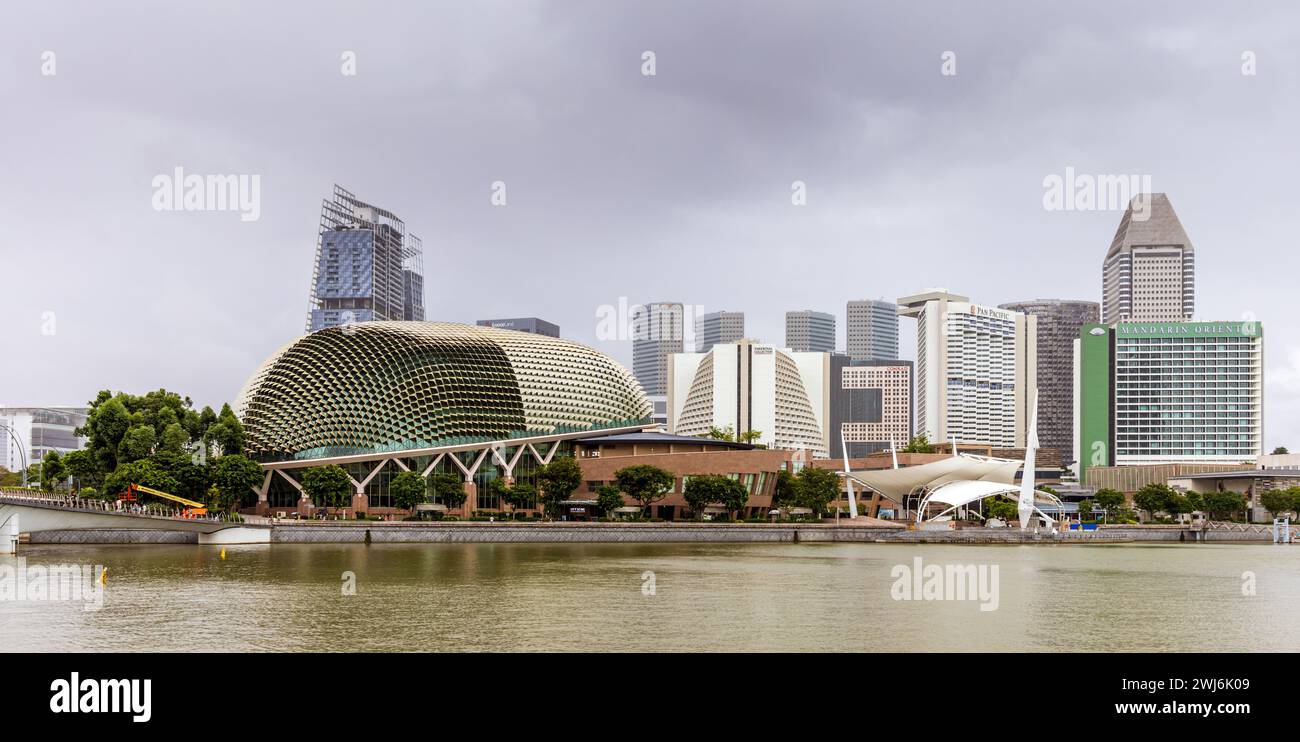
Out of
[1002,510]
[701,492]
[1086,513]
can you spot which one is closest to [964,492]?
[1002,510]

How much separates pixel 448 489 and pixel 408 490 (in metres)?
7.37

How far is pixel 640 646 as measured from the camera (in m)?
32.1

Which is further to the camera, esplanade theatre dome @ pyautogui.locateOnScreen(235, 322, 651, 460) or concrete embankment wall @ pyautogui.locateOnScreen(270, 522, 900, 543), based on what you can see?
esplanade theatre dome @ pyautogui.locateOnScreen(235, 322, 651, 460)

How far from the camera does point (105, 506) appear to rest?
78125mm

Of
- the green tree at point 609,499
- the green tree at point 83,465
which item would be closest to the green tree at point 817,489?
the green tree at point 609,499

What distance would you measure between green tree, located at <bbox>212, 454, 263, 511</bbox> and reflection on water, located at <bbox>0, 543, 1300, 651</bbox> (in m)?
19.5

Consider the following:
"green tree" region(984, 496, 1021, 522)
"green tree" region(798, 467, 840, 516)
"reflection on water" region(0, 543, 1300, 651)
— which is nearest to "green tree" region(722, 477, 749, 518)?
"green tree" region(798, 467, 840, 516)

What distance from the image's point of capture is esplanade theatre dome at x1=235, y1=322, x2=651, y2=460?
116 meters

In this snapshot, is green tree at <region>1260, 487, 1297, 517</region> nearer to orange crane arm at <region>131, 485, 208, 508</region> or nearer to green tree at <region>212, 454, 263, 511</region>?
green tree at <region>212, 454, 263, 511</region>

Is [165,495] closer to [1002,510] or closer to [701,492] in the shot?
[701,492]
